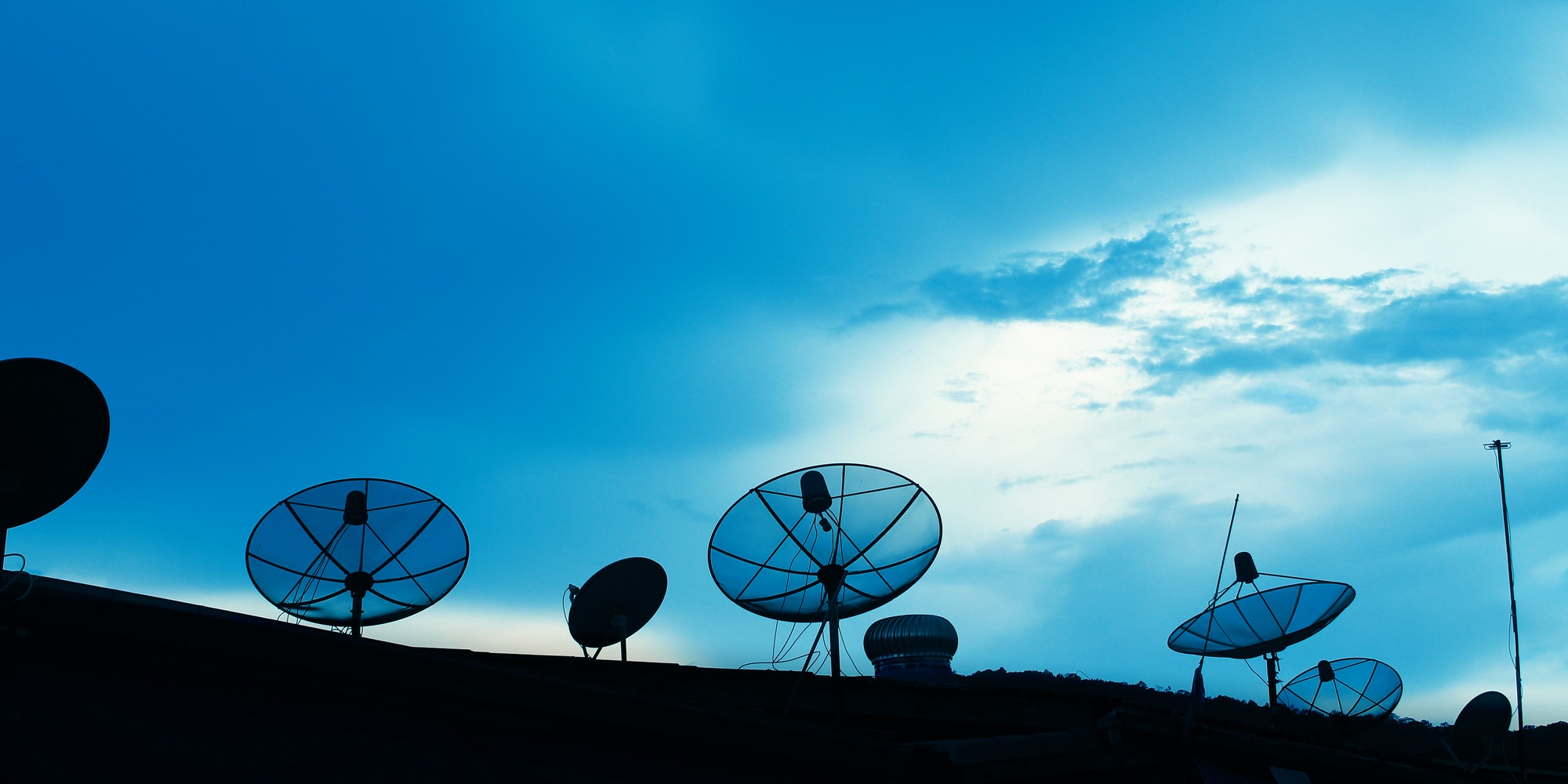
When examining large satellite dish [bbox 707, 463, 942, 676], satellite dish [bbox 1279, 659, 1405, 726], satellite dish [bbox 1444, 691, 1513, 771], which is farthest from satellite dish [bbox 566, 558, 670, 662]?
satellite dish [bbox 1444, 691, 1513, 771]

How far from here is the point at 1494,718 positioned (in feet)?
72.4

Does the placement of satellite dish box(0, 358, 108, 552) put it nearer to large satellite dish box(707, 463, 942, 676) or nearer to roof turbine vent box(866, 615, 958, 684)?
large satellite dish box(707, 463, 942, 676)

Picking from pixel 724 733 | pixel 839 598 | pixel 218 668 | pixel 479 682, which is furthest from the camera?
pixel 839 598

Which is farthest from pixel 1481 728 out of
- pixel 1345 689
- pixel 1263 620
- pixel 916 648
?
pixel 916 648

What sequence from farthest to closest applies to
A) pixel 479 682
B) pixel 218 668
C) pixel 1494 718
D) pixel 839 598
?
pixel 1494 718
pixel 839 598
pixel 479 682
pixel 218 668

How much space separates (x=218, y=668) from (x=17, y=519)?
156 centimetres

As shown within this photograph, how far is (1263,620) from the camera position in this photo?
57.2 feet

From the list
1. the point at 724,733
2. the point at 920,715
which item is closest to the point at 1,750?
the point at 724,733

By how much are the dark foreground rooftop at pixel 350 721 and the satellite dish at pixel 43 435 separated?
57 centimetres

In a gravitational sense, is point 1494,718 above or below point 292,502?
below

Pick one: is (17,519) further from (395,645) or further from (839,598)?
(839,598)

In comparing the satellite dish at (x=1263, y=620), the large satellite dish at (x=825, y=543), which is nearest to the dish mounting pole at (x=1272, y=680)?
the satellite dish at (x=1263, y=620)

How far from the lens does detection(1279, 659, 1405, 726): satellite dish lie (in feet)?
74.1

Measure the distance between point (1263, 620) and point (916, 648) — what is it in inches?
215
